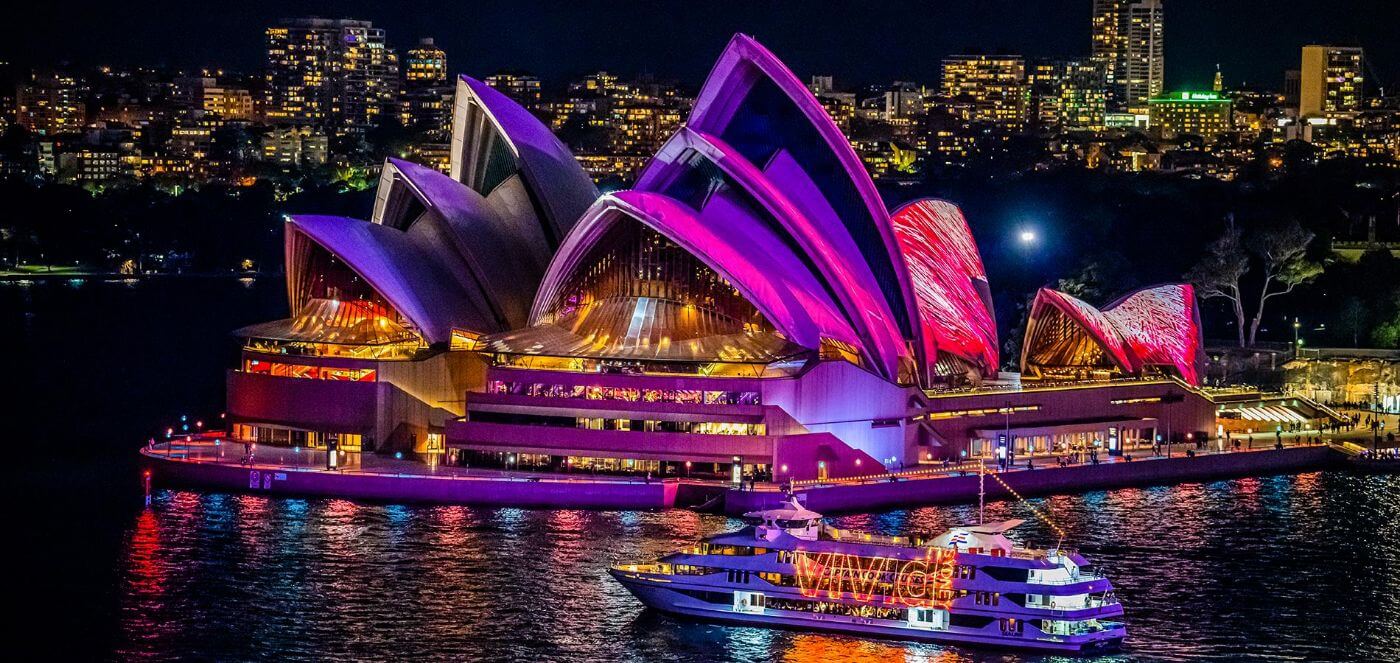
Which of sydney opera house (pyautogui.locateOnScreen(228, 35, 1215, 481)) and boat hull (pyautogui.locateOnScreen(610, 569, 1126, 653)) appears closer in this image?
boat hull (pyautogui.locateOnScreen(610, 569, 1126, 653))

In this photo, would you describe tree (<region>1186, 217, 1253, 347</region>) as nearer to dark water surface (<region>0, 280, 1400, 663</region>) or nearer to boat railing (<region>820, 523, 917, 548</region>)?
dark water surface (<region>0, 280, 1400, 663</region>)

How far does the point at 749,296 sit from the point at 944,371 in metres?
9.28

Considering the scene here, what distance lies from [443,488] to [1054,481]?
16.3m

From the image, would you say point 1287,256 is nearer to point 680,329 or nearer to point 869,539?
point 680,329

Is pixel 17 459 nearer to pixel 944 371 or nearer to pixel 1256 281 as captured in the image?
pixel 944 371

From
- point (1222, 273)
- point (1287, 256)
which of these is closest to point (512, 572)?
point (1222, 273)

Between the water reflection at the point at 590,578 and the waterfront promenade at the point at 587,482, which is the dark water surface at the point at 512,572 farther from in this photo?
the waterfront promenade at the point at 587,482

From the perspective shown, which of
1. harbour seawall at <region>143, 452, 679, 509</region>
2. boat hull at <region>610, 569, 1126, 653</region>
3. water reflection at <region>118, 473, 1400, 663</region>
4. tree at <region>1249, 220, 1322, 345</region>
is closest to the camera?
boat hull at <region>610, 569, 1126, 653</region>

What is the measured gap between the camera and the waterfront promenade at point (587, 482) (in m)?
59.2

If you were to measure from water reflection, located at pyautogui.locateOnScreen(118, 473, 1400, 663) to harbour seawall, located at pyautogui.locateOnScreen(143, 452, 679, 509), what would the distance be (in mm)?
915

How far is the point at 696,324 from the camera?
63.8 metres

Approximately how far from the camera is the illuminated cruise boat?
44.3 meters

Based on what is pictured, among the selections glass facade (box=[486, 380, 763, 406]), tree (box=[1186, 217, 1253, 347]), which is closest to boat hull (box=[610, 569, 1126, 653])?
glass facade (box=[486, 380, 763, 406])

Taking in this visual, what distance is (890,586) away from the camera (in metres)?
45.4
